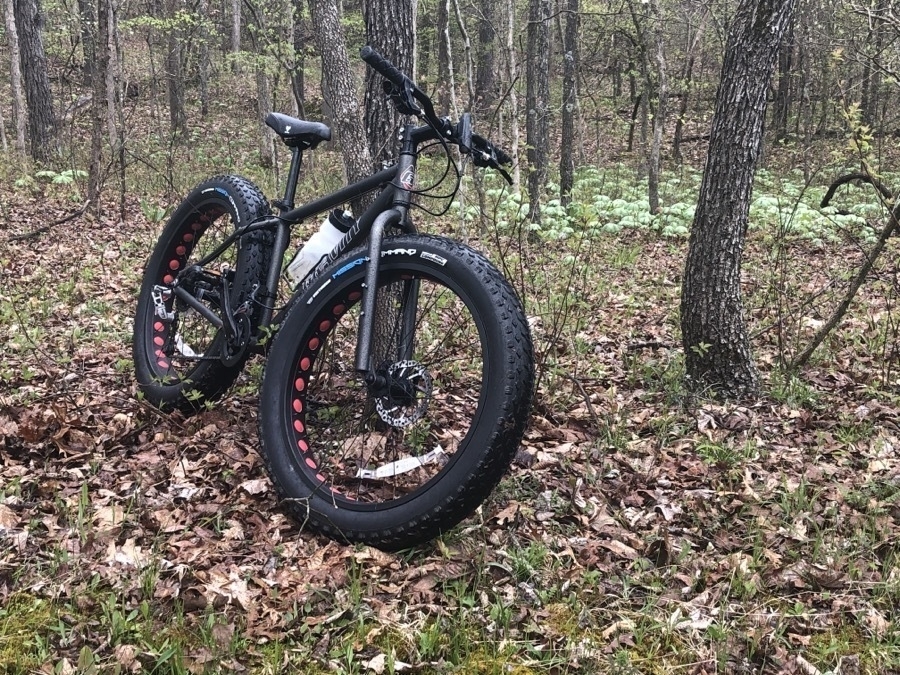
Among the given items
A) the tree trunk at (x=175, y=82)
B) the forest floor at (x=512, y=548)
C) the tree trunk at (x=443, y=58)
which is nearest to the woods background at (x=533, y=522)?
the forest floor at (x=512, y=548)

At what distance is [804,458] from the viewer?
383 cm

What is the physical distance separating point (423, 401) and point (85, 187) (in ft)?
36.4

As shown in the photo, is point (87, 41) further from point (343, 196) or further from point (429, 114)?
point (429, 114)

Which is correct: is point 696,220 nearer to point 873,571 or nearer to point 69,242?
point 873,571

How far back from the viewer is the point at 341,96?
591 centimetres

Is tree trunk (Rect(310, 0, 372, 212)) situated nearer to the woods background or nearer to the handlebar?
the woods background

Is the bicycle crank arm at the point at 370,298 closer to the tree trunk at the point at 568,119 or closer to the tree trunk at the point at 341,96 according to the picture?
the tree trunk at the point at 341,96

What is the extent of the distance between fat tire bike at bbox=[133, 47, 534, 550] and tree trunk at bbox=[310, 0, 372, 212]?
2.98 ft

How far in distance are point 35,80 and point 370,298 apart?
1386cm

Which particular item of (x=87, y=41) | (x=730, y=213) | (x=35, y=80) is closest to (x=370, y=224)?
(x=730, y=213)

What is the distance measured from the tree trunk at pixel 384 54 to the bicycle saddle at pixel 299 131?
45cm

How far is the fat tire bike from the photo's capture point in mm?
2664

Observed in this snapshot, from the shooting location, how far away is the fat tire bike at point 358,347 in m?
2.66

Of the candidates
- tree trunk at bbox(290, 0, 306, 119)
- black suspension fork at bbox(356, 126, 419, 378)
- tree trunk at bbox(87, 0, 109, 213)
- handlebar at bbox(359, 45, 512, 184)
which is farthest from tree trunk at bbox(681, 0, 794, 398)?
tree trunk at bbox(290, 0, 306, 119)
